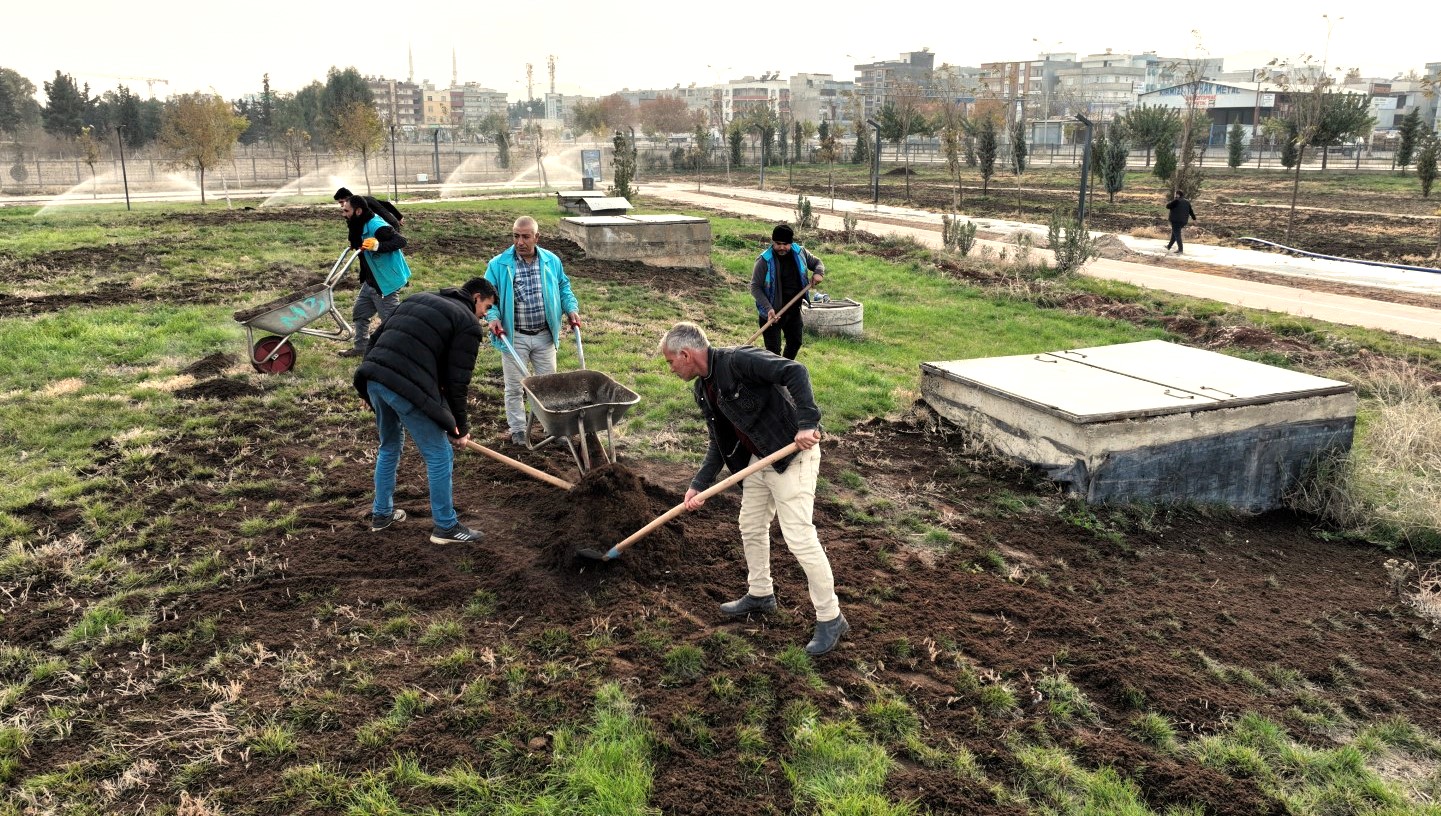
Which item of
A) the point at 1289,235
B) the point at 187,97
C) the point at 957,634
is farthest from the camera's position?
the point at 187,97

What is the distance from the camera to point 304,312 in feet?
29.3

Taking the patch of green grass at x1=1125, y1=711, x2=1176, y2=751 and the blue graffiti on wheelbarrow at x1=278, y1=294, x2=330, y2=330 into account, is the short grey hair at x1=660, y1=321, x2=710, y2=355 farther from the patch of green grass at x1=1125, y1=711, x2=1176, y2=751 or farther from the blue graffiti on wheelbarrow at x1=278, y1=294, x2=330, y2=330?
the blue graffiti on wheelbarrow at x1=278, y1=294, x2=330, y2=330

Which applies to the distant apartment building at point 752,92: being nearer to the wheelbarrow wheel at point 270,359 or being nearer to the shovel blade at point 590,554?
the wheelbarrow wheel at point 270,359

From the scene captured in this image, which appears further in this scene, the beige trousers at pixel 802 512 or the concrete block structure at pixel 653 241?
the concrete block structure at pixel 653 241

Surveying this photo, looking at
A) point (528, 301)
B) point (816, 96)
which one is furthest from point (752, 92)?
point (528, 301)

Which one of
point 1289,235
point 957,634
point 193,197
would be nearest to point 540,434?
point 957,634

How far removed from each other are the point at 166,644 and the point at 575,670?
2.00 metres

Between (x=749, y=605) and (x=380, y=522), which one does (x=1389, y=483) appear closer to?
(x=749, y=605)

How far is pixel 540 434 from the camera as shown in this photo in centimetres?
730

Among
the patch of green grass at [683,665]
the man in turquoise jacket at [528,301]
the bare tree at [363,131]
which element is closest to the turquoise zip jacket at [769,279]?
the man in turquoise jacket at [528,301]

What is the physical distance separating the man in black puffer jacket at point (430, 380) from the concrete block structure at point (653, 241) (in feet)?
33.6

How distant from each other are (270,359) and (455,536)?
4.58m

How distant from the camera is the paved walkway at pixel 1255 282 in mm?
13391

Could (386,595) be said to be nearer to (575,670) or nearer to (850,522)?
(575,670)
